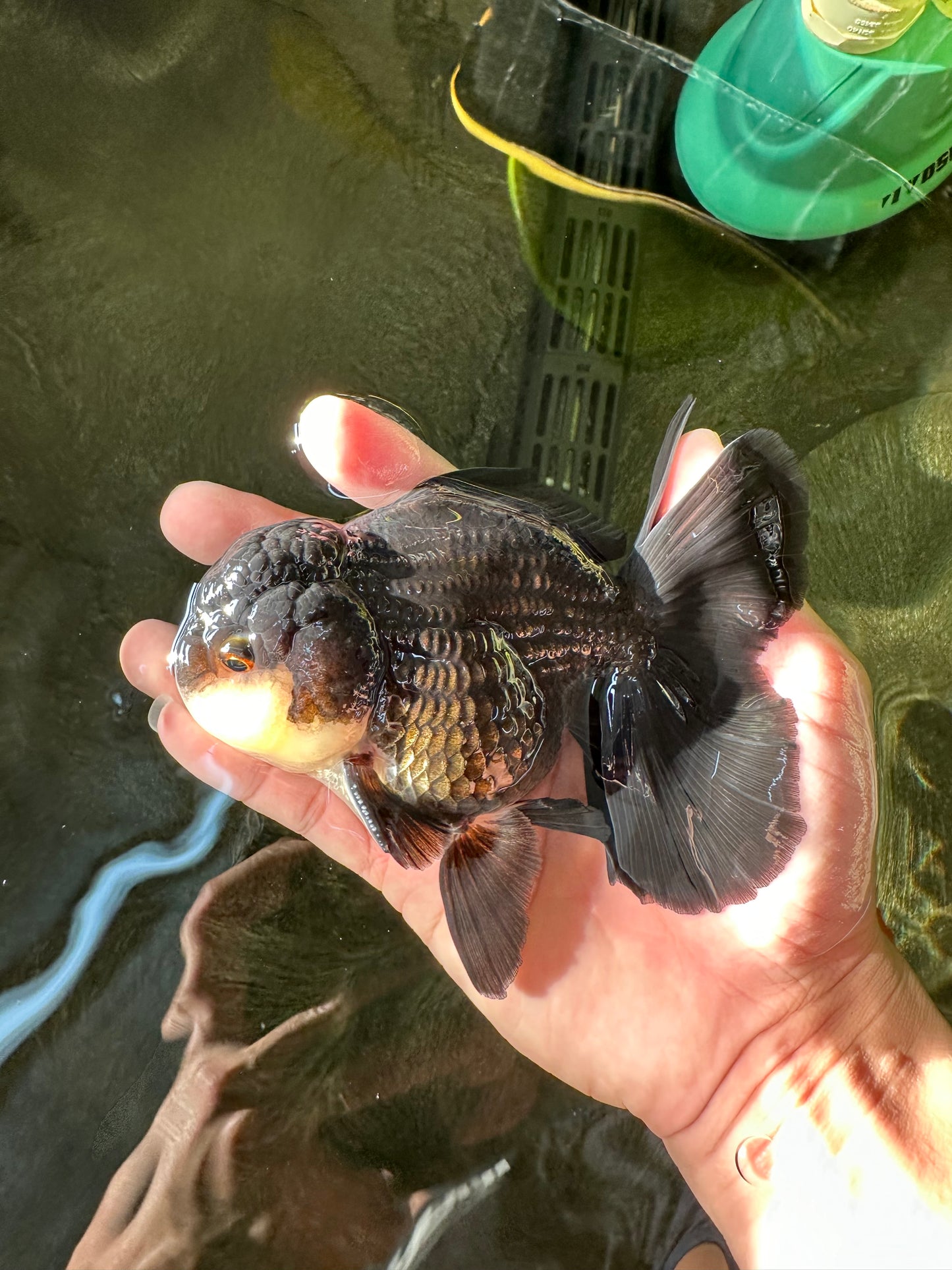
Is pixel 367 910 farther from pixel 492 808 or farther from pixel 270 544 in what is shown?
pixel 270 544

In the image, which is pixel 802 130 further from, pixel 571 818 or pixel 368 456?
pixel 571 818

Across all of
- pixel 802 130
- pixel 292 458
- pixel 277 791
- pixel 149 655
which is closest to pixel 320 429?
pixel 292 458

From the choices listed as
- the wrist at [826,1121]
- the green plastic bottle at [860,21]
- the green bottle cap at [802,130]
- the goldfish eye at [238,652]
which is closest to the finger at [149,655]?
the goldfish eye at [238,652]

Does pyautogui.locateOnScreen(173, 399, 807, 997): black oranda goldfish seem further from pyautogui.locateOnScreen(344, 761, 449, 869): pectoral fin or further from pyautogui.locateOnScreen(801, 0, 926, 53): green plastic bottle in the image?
pyautogui.locateOnScreen(801, 0, 926, 53): green plastic bottle

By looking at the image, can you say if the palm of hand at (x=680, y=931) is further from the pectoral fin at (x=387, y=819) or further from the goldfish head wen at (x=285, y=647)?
the goldfish head wen at (x=285, y=647)

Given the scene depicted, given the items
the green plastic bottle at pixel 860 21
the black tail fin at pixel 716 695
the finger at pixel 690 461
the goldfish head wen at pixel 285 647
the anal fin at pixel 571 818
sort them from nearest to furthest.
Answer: the goldfish head wen at pixel 285 647, the black tail fin at pixel 716 695, the anal fin at pixel 571 818, the finger at pixel 690 461, the green plastic bottle at pixel 860 21

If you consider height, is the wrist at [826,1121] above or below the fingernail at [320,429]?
below

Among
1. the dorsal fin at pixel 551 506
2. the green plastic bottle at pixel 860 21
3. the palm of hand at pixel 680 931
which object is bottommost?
the palm of hand at pixel 680 931
